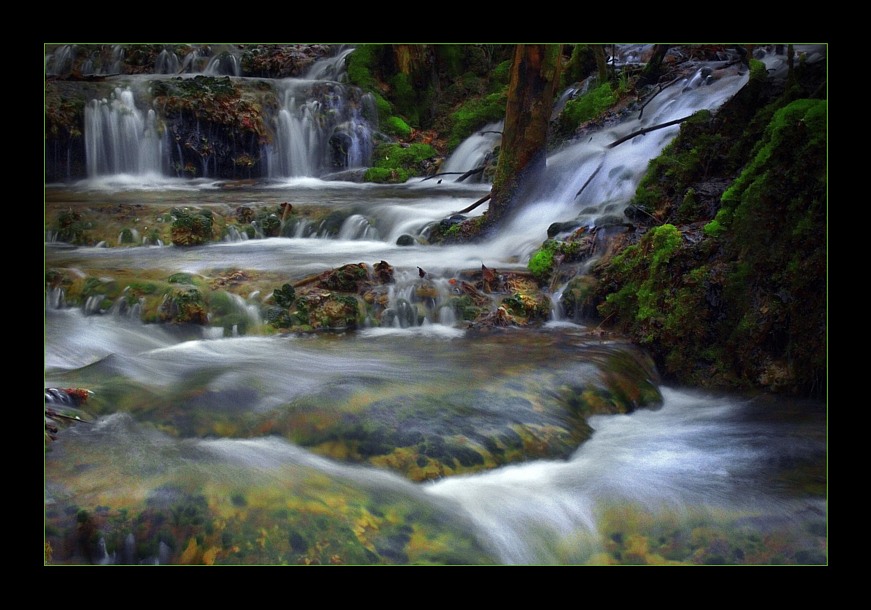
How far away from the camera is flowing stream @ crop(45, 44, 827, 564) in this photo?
290cm

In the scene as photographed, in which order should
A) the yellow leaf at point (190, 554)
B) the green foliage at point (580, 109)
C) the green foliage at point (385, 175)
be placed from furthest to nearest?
the green foliage at point (580, 109)
the green foliage at point (385, 175)
the yellow leaf at point (190, 554)

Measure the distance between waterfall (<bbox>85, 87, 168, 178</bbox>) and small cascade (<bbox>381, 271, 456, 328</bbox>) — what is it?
82.2 inches

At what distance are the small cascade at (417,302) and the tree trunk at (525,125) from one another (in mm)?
961

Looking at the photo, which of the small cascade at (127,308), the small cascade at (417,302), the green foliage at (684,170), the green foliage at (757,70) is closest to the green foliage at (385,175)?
the small cascade at (417,302)

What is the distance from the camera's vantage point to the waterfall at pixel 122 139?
5.15m

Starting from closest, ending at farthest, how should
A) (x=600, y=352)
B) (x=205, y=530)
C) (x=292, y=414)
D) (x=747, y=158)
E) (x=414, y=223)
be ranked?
(x=205, y=530)
(x=292, y=414)
(x=600, y=352)
(x=747, y=158)
(x=414, y=223)

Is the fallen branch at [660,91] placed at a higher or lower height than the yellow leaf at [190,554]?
higher

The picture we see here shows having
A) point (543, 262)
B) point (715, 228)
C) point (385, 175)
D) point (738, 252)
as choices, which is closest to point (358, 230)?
point (385, 175)

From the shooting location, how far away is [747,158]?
15.9ft

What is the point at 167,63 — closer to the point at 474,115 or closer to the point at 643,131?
the point at 474,115

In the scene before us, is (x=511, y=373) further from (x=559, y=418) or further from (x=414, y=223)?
(x=414, y=223)

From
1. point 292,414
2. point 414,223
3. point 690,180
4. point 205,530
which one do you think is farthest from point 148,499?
point 690,180

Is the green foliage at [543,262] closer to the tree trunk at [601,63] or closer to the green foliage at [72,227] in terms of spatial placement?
the tree trunk at [601,63]

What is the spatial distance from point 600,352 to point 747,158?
5.63ft
